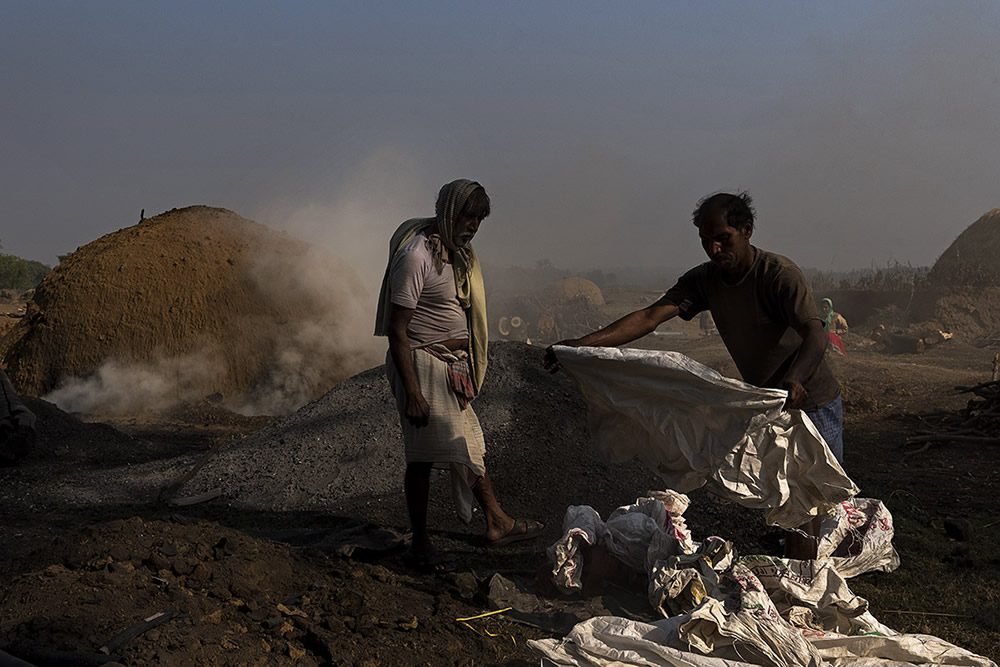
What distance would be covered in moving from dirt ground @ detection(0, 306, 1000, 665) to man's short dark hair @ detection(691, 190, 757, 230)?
1529 mm

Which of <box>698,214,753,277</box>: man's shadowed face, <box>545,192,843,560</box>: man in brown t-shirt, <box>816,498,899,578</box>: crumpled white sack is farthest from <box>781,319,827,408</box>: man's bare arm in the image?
<box>816,498,899,578</box>: crumpled white sack

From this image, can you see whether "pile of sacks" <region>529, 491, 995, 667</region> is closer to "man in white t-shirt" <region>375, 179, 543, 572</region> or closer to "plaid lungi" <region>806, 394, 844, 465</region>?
"plaid lungi" <region>806, 394, 844, 465</region>

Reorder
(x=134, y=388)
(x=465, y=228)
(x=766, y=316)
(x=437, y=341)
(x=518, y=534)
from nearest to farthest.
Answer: (x=766, y=316) → (x=465, y=228) → (x=437, y=341) → (x=518, y=534) → (x=134, y=388)

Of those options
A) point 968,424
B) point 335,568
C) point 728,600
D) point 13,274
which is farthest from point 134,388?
point 13,274

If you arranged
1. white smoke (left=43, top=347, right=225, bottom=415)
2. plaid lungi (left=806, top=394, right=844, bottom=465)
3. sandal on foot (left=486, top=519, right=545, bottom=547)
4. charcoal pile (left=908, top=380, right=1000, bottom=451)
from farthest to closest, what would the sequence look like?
white smoke (left=43, top=347, right=225, bottom=415) → charcoal pile (left=908, top=380, right=1000, bottom=451) → sandal on foot (left=486, top=519, right=545, bottom=547) → plaid lungi (left=806, top=394, right=844, bottom=465)

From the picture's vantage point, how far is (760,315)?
3.01m

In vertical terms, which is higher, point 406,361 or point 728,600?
point 406,361

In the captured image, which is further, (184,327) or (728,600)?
(184,327)

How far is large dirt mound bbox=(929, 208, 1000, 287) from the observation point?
659 inches

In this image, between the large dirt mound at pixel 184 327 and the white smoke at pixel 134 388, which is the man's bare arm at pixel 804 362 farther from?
the white smoke at pixel 134 388

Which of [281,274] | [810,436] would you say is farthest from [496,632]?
[281,274]

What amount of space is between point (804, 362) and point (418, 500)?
178 cm

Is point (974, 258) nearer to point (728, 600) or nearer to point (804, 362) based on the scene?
point (804, 362)

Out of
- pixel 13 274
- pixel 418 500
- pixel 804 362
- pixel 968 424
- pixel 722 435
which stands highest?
pixel 13 274
